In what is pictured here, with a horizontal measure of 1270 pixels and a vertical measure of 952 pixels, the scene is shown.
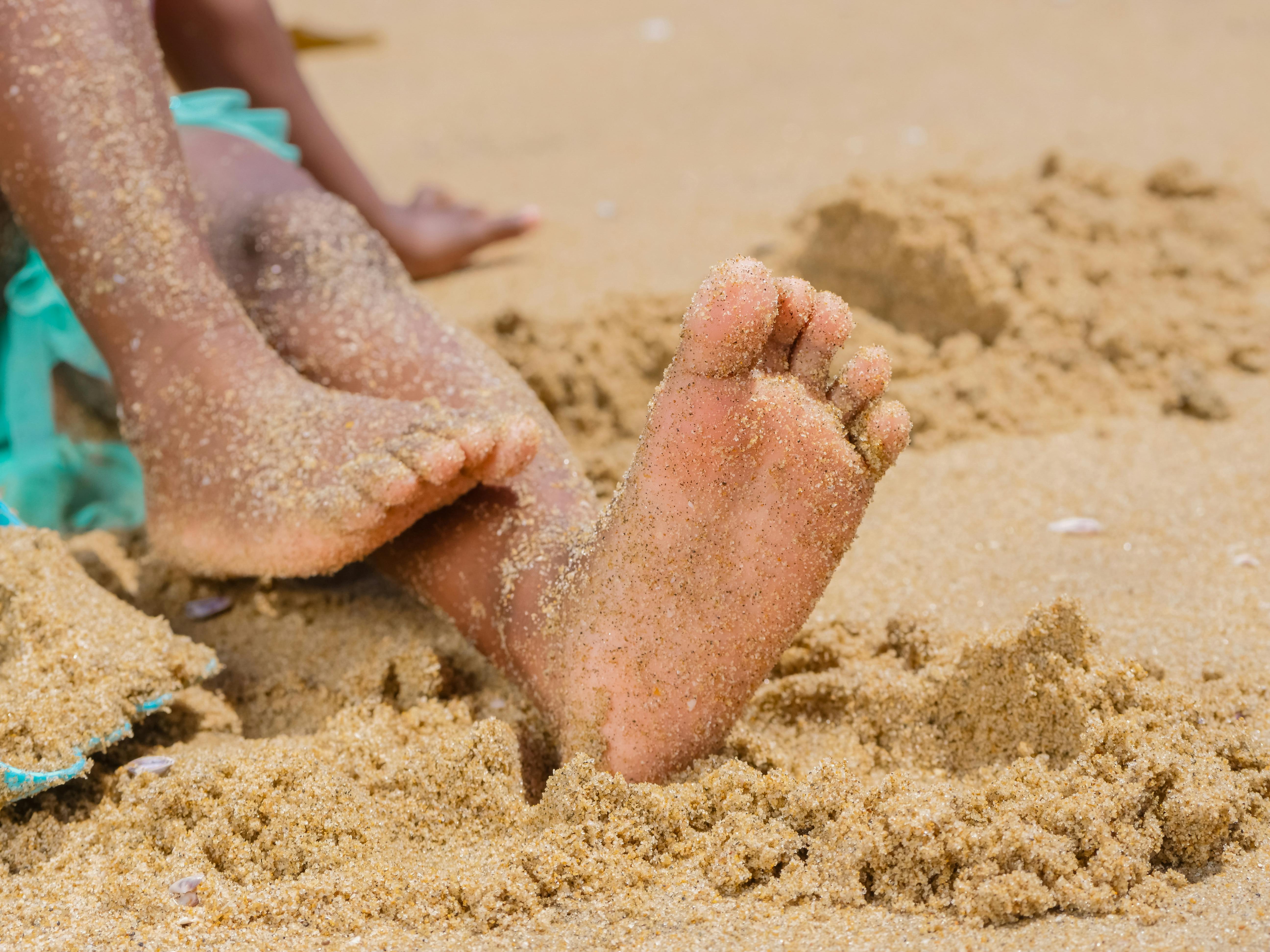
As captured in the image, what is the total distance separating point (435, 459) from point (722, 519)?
0.34 m

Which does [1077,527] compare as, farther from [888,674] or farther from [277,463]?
[277,463]

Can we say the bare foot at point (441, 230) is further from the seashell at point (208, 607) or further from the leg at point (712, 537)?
the leg at point (712, 537)

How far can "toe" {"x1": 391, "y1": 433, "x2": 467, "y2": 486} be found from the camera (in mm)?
1298

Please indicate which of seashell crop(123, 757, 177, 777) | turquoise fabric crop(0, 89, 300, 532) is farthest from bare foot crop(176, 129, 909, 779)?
turquoise fabric crop(0, 89, 300, 532)

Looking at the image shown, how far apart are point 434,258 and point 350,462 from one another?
54.1 inches

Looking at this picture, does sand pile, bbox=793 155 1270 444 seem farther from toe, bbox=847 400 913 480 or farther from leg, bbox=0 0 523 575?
leg, bbox=0 0 523 575

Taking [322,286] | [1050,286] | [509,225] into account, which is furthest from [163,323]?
[1050,286]

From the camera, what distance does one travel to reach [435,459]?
130 cm

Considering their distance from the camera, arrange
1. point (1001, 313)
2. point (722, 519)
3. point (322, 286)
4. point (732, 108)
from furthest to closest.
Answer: point (732, 108) < point (1001, 313) < point (322, 286) < point (722, 519)

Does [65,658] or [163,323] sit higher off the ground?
[163,323]

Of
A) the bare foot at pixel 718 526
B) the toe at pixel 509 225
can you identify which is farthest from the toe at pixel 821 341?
the toe at pixel 509 225

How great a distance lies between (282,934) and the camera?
1035mm

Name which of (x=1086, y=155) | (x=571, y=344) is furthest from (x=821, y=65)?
(x=571, y=344)

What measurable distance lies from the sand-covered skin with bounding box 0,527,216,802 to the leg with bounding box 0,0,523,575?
0.15 metres
